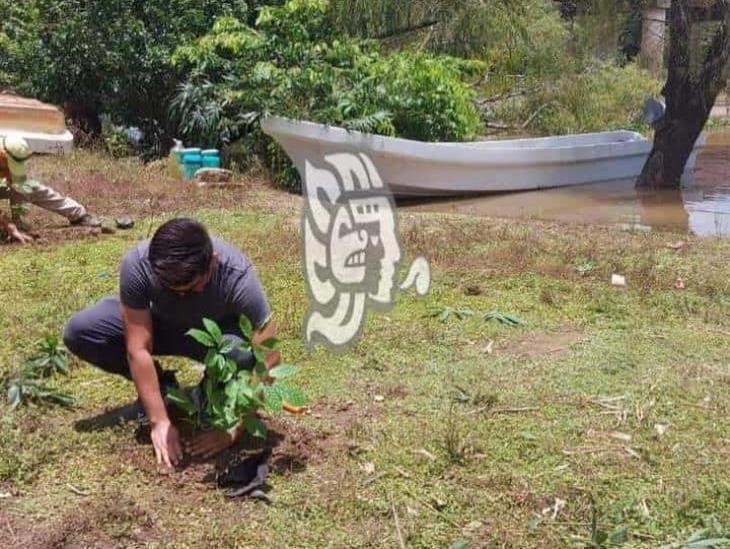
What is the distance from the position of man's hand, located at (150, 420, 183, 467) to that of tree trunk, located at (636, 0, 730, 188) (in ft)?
26.8

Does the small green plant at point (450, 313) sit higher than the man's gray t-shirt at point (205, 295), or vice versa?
the man's gray t-shirt at point (205, 295)

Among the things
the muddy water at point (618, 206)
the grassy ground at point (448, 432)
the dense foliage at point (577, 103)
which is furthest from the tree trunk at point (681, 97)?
the grassy ground at point (448, 432)

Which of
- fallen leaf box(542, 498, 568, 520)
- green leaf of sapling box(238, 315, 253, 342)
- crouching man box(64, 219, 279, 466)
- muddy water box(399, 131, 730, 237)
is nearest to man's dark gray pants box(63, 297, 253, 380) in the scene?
crouching man box(64, 219, 279, 466)

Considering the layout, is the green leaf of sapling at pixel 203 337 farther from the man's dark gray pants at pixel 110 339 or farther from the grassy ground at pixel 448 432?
the grassy ground at pixel 448 432

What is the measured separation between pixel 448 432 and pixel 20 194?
167 inches

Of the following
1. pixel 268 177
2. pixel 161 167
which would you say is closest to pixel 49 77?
pixel 161 167

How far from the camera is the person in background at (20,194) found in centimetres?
590

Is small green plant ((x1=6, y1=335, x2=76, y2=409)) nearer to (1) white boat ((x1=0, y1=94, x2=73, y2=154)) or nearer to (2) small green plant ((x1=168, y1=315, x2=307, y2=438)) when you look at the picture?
(2) small green plant ((x1=168, y1=315, x2=307, y2=438))

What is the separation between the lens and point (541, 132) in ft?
46.6

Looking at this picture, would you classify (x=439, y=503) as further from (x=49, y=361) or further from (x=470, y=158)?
(x=470, y=158)

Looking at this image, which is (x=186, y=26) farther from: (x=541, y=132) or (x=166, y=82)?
(x=541, y=132)

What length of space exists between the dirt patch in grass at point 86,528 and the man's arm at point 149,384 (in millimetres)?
280

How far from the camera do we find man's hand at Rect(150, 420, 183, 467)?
9.30ft

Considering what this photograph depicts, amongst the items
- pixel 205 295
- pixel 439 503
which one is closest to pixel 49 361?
pixel 205 295
